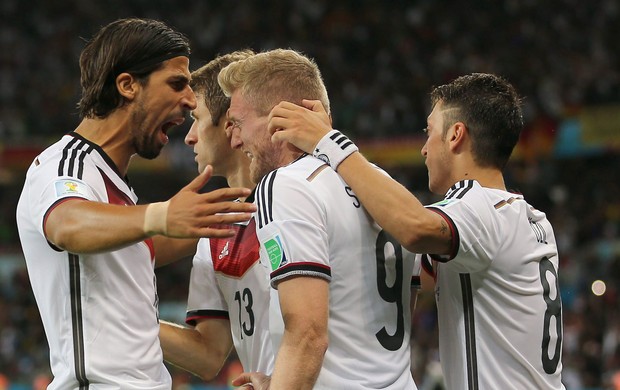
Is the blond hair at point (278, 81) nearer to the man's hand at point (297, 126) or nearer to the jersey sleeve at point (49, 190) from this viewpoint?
the man's hand at point (297, 126)

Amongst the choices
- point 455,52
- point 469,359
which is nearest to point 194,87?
point 469,359

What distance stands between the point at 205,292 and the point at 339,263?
121 centimetres

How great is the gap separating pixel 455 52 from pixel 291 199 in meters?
17.7

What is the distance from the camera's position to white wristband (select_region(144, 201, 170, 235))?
119 inches

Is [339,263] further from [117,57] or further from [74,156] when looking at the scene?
[117,57]

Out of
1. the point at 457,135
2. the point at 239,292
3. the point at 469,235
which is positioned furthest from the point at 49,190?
the point at 457,135

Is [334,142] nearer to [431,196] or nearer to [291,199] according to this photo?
[291,199]

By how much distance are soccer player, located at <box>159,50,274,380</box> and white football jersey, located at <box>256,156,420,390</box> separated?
0.48m

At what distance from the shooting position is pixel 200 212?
Result: 3010 mm

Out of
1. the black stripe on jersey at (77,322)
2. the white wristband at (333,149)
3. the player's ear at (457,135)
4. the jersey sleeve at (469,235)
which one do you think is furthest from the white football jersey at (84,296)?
the player's ear at (457,135)

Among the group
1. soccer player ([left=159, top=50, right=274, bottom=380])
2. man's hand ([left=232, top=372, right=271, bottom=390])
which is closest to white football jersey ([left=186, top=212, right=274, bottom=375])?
soccer player ([left=159, top=50, right=274, bottom=380])

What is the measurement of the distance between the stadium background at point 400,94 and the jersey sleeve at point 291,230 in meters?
9.17

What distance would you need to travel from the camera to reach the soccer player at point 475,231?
337 centimetres

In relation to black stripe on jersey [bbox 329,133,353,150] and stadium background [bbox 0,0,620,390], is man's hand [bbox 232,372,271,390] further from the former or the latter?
stadium background [bbox 0,0,620,390]
